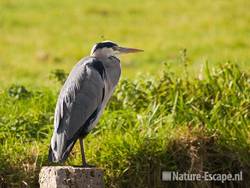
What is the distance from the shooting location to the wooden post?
5852mm

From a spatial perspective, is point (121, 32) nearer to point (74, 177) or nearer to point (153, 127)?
point (153, 127)

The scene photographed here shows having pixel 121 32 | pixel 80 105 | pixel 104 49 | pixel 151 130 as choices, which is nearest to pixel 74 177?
pixel 80 105

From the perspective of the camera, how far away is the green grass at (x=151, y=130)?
6828 mm

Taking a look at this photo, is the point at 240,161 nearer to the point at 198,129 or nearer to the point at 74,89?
the point at 198,129

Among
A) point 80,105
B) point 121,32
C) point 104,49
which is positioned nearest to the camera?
point 80,105

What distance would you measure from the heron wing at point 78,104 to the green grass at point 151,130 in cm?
58

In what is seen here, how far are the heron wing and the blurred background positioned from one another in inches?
152

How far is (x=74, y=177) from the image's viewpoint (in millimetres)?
5859

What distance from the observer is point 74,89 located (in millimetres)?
6398

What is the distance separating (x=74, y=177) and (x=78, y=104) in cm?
71

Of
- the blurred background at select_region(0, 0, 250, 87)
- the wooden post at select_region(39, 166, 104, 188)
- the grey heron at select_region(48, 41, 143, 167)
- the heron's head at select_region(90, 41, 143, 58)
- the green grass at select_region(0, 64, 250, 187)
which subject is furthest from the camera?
the blurred background at select_region(0, 0, 250, 87)

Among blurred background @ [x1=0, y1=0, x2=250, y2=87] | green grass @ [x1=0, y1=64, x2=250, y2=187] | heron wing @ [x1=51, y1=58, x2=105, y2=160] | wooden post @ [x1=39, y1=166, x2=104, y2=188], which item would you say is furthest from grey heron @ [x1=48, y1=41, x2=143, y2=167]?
blurred background @ [x1=0, y1=0, x2=250, y2=87]

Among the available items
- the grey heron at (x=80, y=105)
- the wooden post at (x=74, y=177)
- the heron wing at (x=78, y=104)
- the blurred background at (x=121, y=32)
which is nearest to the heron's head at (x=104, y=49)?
the grey heron at (x=80, y=105)

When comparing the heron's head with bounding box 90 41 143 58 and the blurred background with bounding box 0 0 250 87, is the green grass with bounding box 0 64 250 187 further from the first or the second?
the blurred background with bounding box 0 0 250 87
